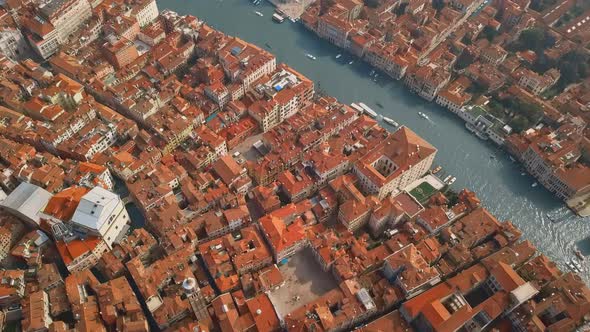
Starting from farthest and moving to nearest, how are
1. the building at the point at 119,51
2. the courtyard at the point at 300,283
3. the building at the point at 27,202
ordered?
the building at the point at 119,51, the building at the point at 27,202, the courtyard at the point at 300,283

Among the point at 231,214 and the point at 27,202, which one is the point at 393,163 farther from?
the point at 27,202

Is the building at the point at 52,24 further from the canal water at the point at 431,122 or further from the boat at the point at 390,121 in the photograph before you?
the boat at the point at 390,121

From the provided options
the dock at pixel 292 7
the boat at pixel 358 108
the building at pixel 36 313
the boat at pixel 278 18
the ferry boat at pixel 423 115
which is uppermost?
the dock at pixel 292 7

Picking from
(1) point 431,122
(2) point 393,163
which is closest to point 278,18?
(1) point 431,122

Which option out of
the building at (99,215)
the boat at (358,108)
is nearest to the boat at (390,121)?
the boat at (358,108)

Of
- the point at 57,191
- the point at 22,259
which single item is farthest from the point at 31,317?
the point at 57,191

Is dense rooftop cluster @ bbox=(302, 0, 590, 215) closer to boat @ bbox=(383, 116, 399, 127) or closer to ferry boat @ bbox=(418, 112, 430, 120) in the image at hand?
ferry boat @ bbox=(418, 112, 430, 120)

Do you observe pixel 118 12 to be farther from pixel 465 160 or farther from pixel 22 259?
pixel 465 160

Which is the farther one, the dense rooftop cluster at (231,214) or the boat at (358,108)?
the boat at (358,108)
